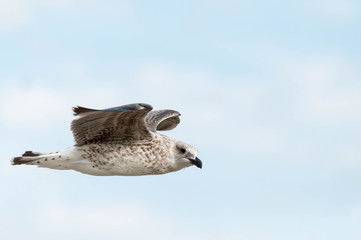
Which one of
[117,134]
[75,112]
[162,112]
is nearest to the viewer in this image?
[75,112]

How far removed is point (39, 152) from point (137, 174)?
231 centimetres

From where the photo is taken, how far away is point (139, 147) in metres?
19.2

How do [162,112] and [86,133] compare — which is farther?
[162,112]

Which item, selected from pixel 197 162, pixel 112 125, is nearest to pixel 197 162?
pixel 197 162

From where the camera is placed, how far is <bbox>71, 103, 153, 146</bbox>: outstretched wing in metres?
17.9

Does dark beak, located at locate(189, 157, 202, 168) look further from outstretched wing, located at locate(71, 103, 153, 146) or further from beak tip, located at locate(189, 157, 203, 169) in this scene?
outstretched wing, located at locate(71, 103, 153, 146)

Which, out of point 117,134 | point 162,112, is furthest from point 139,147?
point 162,112

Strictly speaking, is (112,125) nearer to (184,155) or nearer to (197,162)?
(184,155)

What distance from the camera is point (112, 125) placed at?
18.8m

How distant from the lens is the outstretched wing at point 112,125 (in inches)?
705

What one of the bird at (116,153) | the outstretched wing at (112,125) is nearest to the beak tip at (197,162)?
the bird at (116,153)

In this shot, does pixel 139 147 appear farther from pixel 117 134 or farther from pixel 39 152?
pixel 39 152

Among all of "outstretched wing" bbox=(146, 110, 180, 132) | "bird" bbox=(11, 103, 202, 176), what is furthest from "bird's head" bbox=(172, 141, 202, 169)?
"outstretched wing" bbox=(146, 110, 180, 132)

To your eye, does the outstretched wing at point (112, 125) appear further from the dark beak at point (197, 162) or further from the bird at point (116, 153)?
the dark beak at point (197, 162)
